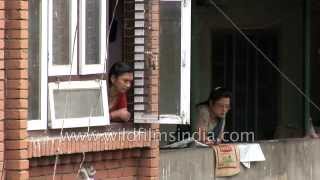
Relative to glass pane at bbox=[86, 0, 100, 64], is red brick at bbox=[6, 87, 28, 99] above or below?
below

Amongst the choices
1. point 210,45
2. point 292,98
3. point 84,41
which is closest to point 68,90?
point 84,41

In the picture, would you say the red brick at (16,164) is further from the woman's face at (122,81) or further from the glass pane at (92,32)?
the woman's face at (122,81)

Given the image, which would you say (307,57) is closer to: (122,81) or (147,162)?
(147,162)

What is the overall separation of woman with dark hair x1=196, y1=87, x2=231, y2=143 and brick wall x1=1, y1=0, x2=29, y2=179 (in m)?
3.48

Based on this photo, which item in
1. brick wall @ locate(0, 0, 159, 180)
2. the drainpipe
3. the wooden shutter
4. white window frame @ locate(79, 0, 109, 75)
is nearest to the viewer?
brick wall @ locate(0, 0, 159, 180)

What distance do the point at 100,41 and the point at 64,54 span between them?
46cm

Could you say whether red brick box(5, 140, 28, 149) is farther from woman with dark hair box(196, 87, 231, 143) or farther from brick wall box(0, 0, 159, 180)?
woman with dark hair box(196, 87, 231, 143)

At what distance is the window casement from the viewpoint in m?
7.73

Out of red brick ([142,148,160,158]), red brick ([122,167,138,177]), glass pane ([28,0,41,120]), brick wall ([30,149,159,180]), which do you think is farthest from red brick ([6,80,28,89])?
red brick ([142,148,160,158])

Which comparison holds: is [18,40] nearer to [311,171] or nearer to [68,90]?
[68,90]

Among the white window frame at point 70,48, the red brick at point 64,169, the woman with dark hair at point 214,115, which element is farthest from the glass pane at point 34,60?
the woman with dark hair at point 214,115

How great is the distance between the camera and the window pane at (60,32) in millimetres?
7879

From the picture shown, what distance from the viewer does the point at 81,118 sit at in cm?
816

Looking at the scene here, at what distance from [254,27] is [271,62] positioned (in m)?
0.58
